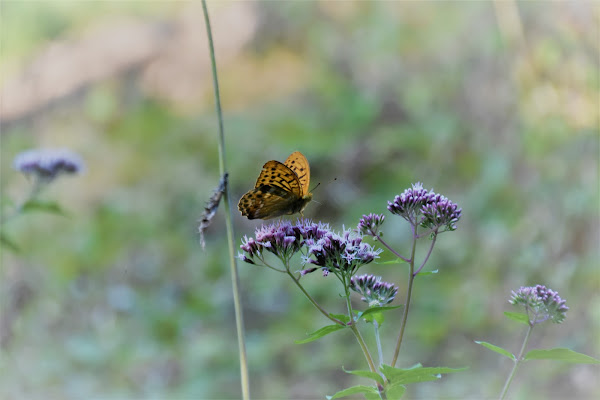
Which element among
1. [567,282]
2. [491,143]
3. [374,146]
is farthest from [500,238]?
[374,146]

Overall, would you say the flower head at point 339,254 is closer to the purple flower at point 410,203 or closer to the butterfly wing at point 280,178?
the purple flower at point 410,203

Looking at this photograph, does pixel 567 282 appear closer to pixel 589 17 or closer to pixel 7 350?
pixel 589 17

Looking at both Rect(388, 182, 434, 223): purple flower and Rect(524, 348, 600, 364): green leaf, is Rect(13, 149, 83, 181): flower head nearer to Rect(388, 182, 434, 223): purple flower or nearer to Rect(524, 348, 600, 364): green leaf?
Rect(388, 182, 434, 223): purple flower

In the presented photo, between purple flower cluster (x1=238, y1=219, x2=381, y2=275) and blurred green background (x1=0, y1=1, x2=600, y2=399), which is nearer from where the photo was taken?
purple flower cluster (x1=238, y1=219, x2=381, y2=275)

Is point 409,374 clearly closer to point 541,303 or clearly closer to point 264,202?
point 541,303

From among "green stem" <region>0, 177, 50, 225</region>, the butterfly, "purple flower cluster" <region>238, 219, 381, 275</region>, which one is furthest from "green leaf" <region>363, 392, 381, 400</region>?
"green stem" <region>0, 177, 50, 225</region>

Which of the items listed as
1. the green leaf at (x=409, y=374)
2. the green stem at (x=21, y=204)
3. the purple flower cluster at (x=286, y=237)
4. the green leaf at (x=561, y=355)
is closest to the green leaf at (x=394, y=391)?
the green leaf at (x=409, y=374)

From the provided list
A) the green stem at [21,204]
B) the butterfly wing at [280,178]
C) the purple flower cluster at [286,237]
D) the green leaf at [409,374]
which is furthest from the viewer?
the green stem at [21,204]
